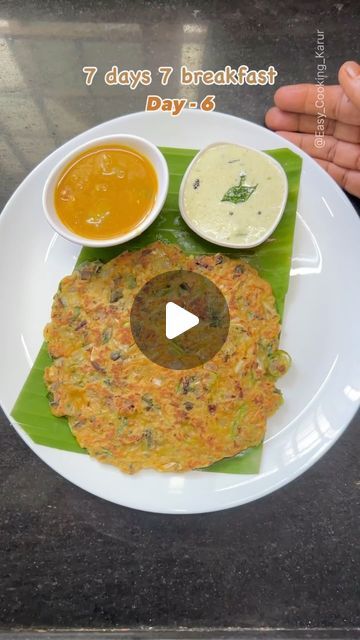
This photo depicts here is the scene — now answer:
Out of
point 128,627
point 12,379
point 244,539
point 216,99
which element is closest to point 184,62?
point 216,99

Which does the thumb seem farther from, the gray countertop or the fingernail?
the gray countertop

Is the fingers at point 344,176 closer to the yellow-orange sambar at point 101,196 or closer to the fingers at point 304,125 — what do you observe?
the fingers at point 304,125

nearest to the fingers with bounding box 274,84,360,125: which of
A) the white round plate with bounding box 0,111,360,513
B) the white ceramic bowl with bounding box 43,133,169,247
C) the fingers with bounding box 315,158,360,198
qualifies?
the fingers with bounding box 315,158,360,198

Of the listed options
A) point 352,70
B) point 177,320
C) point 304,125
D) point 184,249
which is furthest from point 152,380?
point 352,70

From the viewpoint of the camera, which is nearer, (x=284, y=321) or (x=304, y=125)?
(x=284, y=321)

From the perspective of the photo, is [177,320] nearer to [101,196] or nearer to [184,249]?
[184,249]
